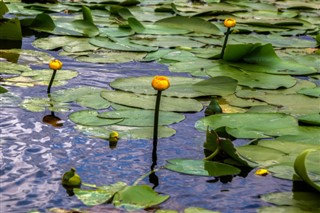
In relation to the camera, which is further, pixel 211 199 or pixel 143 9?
pixel 143 9

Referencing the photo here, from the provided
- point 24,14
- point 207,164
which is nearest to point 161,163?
point 207,164

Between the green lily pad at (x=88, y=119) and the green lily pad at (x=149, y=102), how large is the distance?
0.49 feet

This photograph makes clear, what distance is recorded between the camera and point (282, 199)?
1635mm

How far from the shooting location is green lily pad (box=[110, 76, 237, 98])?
2439 mm

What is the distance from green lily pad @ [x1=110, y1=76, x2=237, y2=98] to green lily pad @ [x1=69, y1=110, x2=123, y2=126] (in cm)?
31

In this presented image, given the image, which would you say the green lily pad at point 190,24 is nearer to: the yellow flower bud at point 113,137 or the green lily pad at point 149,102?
the green lily pad at point 149,102

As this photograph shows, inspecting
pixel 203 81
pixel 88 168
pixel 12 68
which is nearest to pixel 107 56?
pixel 12 68

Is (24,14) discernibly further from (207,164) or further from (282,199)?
(282,199)

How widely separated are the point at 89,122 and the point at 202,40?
1.39 m

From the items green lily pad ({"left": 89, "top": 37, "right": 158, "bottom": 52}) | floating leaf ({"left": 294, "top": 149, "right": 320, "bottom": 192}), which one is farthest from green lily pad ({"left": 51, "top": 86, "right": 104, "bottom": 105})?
floating leaf ({"left": 294, "top": 149, "right": 320, "bottom": 192})

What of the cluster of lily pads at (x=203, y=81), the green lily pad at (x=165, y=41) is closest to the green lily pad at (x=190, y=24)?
the cluster of lily pads at (x=203, y=81)

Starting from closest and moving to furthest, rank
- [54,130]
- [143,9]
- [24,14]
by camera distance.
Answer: [54,130] → [24,14] → [143,9]

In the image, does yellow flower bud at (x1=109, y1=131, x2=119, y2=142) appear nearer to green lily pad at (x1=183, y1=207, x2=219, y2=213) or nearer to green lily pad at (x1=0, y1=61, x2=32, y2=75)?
green lily pad at (x1=183, y1=207, x2=219, y2=213)

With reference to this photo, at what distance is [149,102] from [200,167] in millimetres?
549
